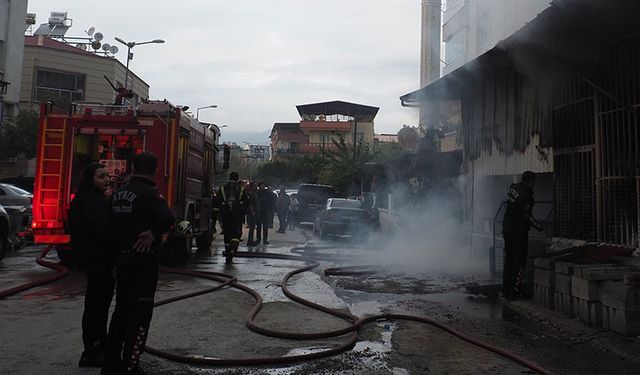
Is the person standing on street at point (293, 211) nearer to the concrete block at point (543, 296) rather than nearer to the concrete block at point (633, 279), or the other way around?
the concrete block at point (543, 296)

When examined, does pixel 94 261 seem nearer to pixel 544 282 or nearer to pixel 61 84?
pixel 544 282

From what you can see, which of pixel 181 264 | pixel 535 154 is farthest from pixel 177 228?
pixel 535 154

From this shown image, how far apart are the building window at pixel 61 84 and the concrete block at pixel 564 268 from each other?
32026mm

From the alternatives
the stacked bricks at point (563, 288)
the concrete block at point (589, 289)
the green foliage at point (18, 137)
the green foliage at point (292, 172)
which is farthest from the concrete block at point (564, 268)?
the green foliage at point (292, 172)

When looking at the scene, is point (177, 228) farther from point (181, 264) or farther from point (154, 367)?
point (154, 367)

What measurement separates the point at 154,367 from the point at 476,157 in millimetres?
→ 8775

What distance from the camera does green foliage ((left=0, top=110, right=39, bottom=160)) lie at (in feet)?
74.7

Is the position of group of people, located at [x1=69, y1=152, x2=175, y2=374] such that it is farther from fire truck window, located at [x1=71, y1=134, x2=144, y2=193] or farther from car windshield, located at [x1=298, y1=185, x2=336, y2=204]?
car windshield, located at [x1=298, y1=185, x2=336, y2=204]

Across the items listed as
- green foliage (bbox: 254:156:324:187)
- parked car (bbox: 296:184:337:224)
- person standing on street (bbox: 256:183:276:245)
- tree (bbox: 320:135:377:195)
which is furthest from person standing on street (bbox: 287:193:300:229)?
green foliage (bbox: 254:156:324:187)

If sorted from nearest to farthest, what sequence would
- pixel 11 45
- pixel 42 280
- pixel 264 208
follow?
pixel 42 280 < pixel 264 208 < pixel 11 45

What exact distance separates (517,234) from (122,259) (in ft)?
16.2

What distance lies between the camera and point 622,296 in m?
4.85

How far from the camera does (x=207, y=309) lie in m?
6.03

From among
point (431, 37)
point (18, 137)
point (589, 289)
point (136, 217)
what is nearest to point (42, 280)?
point (136, 217)
